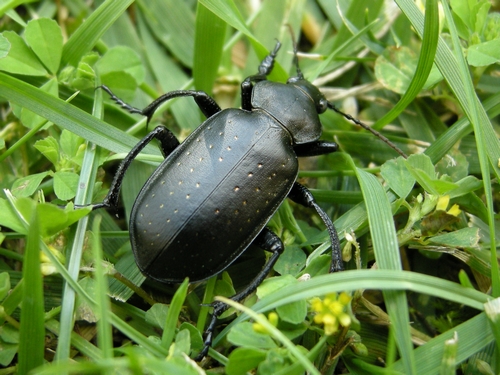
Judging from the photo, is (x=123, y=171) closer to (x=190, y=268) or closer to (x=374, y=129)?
(x=190, y=268)

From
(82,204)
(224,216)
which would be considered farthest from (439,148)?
(82,204)

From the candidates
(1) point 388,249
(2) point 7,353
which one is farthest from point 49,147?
(1) point 388,249

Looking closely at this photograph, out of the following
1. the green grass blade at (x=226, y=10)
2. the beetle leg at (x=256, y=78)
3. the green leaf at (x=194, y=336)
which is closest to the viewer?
the green leaf at (x=194, y=336)

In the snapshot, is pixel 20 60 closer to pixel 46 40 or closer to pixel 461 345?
pixel 46 40

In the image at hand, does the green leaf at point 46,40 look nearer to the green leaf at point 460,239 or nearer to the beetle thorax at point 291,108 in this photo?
the beetle thorax at point 291,108

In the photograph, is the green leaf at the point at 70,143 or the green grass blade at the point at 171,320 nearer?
the green grass blade at the point at 171,320

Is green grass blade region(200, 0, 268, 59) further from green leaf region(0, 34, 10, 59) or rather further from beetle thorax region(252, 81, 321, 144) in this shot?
green leaf region(0, 34, 10, 59)

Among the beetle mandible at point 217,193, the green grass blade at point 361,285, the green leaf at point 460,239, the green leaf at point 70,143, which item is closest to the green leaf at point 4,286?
the beetle mandible at point 217,193

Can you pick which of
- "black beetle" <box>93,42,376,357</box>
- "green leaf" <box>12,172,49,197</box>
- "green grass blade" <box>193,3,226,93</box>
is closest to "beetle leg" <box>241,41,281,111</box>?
"black beetle" <box>93,42,376,357</box>
